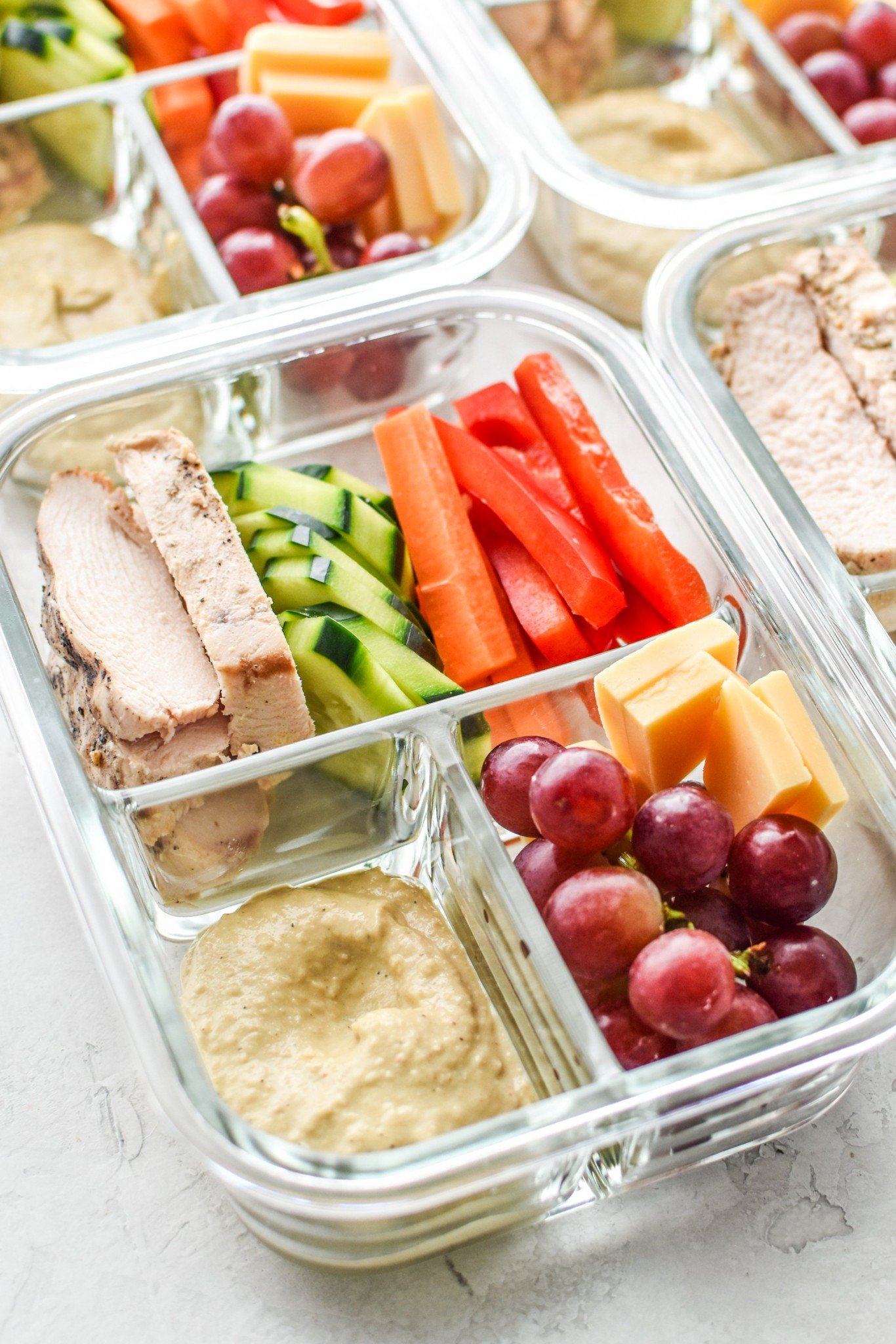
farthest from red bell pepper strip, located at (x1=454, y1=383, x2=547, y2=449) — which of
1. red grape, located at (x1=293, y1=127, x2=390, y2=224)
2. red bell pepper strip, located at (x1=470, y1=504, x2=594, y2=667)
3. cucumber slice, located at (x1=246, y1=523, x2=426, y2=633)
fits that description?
red grape, located at (x1=293, y1=127, x2=390, y2=224)

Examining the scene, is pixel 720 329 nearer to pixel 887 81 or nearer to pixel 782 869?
pixel 887 81

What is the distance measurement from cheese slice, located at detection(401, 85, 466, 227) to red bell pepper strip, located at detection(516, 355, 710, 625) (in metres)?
0.46

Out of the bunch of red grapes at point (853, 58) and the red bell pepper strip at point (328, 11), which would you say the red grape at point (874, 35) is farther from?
the red bell pepper strip at point (328, 11)

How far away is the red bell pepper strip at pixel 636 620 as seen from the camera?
153 centimetres

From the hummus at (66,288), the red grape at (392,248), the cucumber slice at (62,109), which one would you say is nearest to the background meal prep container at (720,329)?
the red grape at (392,248)

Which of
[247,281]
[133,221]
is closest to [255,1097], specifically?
[247,281]

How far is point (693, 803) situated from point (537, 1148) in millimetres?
342

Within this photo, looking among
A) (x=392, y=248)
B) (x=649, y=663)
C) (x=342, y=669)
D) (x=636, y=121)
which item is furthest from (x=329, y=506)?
(x=636, y=121)

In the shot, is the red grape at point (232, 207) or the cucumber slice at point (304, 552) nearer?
the cucumber slice at point (304, 552)

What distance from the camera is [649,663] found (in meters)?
1.33

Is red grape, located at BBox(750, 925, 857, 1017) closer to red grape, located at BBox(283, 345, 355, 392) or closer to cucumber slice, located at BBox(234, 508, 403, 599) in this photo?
cucumber slice, located at BBox(234, 508, 403, 599)

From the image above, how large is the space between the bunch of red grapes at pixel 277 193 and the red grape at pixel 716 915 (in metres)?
1.05

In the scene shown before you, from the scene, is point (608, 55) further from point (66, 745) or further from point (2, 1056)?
point (2, 1056)

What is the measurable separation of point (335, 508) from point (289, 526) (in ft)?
0.19
